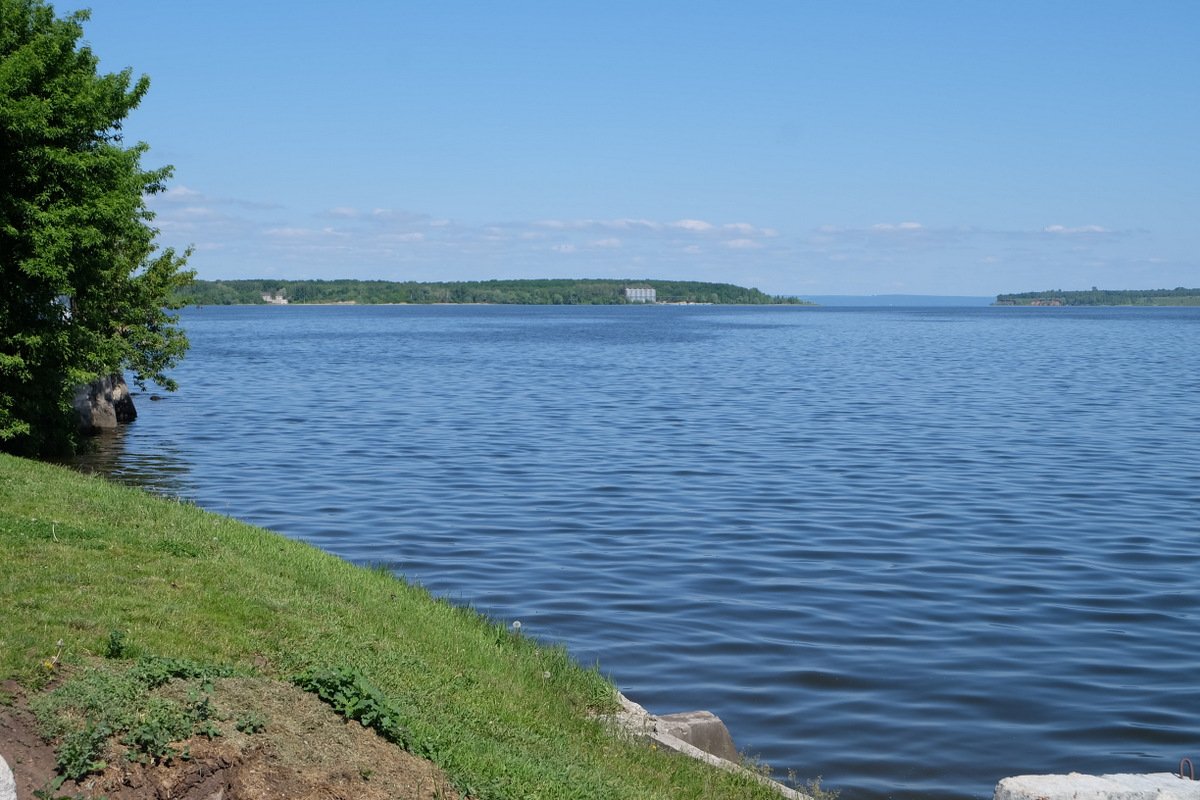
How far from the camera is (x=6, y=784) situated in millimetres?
6363

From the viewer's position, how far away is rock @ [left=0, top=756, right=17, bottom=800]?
6.33 metres

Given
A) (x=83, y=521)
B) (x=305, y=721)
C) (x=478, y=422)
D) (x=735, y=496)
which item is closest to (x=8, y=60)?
(x=83, y=521)

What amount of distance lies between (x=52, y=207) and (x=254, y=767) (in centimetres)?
1639

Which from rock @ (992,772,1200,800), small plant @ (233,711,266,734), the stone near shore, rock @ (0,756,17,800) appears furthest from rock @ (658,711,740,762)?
rock @ (0,756,17,800)

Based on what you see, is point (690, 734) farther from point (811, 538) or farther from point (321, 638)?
point (811, 538)

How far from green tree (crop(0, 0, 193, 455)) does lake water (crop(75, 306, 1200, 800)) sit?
122 inches

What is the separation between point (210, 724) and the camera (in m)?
7.11

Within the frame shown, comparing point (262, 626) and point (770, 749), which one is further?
point (770, 749)

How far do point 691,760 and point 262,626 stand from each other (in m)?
3.44

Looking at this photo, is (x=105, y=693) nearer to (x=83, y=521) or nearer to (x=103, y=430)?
Result: (x=83, y=521)

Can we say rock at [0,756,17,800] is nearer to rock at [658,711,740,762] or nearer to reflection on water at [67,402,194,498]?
rock at [658,711,740,762]

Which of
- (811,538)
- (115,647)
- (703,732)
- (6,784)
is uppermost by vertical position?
(115,647)

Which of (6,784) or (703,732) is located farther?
(703,732)

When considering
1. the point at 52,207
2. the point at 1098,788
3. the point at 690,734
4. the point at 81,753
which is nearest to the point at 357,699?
the point at 81,753
